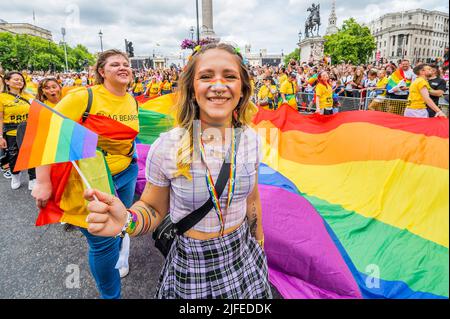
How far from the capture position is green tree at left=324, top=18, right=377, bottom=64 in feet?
172

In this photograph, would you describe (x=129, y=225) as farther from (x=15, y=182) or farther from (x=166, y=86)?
(x=166, y=86)

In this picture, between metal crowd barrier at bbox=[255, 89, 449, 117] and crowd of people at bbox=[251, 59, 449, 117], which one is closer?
metal crowd barrier at bbox=[255, 89, 449, 117]

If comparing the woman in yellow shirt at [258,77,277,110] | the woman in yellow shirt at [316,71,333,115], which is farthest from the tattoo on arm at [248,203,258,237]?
the woman in yellow shirt at [258,77,277,110]

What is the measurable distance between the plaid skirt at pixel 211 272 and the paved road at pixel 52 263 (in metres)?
1.39

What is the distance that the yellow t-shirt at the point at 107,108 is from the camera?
218 centimetres

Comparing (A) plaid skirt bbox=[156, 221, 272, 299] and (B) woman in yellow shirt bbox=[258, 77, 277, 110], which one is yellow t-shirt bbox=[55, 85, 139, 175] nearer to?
(A) plaid skirt bbox=[156, 221, 272, 299]

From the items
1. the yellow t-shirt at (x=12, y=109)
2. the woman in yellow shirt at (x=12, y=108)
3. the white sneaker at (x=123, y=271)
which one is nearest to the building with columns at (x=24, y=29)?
the woman in yellow shirt at (x=12, y=108)

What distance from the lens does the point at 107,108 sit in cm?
240

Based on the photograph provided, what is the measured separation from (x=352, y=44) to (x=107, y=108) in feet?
199

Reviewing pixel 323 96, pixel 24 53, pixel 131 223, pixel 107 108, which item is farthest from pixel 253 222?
pixel 24 53

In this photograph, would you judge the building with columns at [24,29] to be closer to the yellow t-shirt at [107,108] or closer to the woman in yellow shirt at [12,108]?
the woman in yellow shirt at [12,108]

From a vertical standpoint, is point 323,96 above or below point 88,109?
above

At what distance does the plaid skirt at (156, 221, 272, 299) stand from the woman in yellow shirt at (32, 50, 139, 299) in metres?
0.89

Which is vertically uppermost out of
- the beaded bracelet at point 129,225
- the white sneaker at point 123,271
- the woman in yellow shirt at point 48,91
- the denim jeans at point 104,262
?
the woman in yellow shirt at point 48,91
